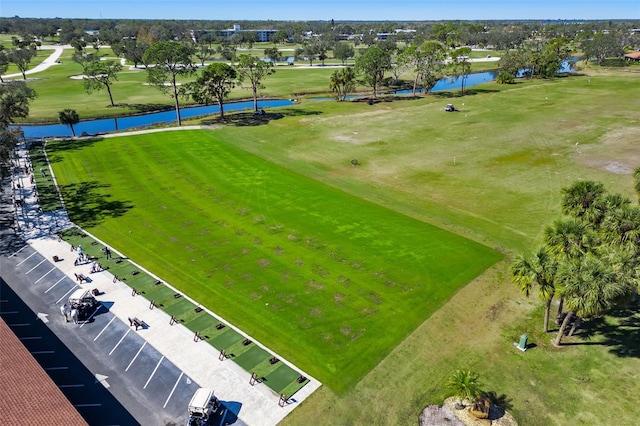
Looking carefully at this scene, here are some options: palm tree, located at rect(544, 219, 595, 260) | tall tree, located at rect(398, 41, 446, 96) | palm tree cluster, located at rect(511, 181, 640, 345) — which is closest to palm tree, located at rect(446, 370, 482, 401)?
palm tree cluster, located at rect(511, 181, 640, 345)

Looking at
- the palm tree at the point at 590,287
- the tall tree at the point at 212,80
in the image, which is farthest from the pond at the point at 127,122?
the palm tree at the point at 590,287

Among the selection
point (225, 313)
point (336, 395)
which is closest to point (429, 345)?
point (336, 395)

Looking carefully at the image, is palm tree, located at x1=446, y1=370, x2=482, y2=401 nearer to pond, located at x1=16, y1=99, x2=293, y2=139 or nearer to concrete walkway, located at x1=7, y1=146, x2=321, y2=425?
concrete walkway, located at x1=7, y1=146, x2=321, y2=425

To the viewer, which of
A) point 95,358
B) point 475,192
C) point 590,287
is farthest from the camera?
point 475,192

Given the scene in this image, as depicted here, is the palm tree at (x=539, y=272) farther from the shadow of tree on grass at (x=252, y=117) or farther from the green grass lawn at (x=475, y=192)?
the shadow of tree on grass at (x=252, y=117)

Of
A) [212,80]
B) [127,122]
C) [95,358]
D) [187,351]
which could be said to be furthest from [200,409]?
[127,122]

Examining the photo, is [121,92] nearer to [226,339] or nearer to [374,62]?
[374,62]
